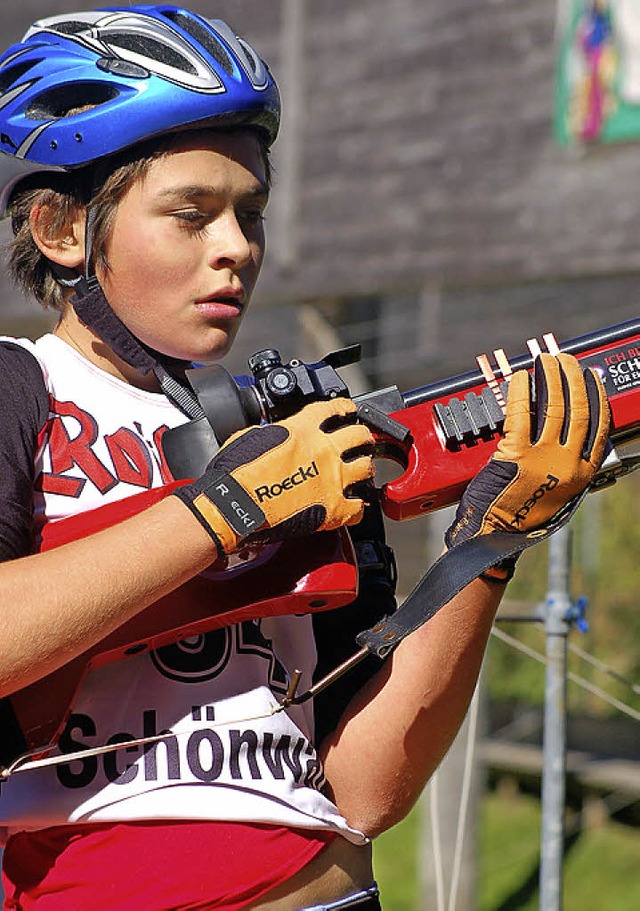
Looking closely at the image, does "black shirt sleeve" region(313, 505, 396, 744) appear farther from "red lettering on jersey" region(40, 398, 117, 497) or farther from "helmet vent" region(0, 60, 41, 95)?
"helmet vent" region(0, 60, 41, 95)

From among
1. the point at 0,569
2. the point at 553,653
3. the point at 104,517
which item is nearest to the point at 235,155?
the point at 104,517

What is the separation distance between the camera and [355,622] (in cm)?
241

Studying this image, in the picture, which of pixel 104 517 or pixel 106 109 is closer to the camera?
pixel 104 517

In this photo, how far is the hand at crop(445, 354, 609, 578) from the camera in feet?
7.09

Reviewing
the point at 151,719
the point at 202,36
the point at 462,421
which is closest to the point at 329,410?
the point at 462,421

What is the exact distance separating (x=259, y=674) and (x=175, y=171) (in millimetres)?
907

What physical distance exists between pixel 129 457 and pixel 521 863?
15.2 feet

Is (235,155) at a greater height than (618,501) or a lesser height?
greater

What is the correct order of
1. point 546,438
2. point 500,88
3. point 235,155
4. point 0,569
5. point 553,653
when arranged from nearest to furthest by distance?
point 0,569, point 546,438, point 235,155, point 553,653, point 500,88

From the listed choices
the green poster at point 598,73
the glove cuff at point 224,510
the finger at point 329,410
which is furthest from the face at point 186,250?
the green poster at point 598,73

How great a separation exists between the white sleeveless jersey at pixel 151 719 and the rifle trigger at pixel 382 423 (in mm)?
377

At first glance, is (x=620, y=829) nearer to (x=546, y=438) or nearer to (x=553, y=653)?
(x=553, y=653)

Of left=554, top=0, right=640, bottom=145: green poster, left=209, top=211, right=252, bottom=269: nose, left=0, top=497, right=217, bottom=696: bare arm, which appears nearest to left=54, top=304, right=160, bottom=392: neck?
left=209, top=211, right=252, bottom=269: nose

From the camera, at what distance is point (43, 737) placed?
2.01 metres
